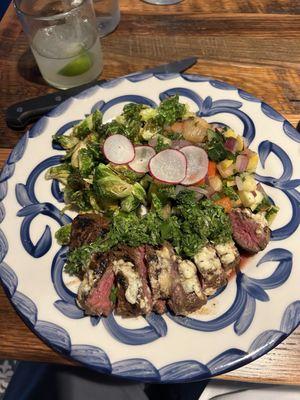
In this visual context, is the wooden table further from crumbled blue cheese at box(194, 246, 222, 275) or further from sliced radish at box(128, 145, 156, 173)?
crumbled blue cheese at box(194, 246, 222, 275)

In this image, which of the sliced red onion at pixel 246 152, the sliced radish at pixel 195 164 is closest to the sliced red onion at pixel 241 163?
the sliced red onion at pixel 246 152

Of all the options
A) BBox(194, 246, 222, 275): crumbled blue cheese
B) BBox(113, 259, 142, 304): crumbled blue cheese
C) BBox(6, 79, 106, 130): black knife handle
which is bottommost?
BBox(194, 246, 222, 275): crumbled blue cheese

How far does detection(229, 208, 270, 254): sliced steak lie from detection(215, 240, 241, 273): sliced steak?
9 cm

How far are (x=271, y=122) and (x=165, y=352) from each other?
1675 mm

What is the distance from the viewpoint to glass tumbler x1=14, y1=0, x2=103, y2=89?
3039 millimetres

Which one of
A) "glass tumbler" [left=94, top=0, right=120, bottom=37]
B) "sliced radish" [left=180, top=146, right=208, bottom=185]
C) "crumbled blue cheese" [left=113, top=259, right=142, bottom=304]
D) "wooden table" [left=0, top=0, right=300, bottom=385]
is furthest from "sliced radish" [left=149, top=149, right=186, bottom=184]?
"glass tumbler" [left=94, top=0, right=120, bottom=37]

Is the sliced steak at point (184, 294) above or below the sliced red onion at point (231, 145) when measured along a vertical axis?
below

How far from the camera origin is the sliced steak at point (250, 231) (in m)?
2.17

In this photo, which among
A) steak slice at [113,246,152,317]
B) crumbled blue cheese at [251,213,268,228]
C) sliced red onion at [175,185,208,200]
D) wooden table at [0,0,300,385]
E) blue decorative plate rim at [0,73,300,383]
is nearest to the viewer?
blue decorative plate rim at [0,73,300,383]

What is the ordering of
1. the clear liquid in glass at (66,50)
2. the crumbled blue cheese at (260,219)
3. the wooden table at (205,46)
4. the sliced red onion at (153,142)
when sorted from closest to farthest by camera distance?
1. the crumbled blue cheese at (260,219)
2. the sliced red onion at (153,142)
3. the clear liquid in glass at (66,50)
4. the wooden table at (205,46)

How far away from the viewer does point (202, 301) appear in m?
1.99

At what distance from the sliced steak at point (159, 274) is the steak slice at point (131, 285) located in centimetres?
4

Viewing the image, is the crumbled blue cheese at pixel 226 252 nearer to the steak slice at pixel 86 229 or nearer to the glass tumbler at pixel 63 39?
the steak slice at pixel 86 229

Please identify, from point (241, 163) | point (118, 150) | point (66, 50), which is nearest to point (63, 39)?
point (66, 50)
